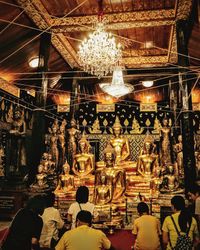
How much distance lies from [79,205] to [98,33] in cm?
344

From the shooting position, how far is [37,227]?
1823 millimetres

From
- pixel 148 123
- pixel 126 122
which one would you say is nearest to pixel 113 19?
pixel 126 122

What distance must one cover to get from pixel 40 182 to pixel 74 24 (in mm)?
3650

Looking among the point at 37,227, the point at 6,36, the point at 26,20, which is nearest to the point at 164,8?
the point at 26,20

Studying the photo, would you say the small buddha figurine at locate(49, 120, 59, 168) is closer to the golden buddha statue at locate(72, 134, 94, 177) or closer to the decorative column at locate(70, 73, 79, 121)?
the golden buddha statue at locate(72, 134, 94, 177)

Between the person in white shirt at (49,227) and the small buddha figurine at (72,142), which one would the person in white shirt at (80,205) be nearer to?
the person in white shirt at (49,227)

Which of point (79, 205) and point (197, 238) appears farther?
point (79, 205)

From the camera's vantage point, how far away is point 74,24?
6379 millimetres

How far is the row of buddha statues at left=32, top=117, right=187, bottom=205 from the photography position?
17.2 ft

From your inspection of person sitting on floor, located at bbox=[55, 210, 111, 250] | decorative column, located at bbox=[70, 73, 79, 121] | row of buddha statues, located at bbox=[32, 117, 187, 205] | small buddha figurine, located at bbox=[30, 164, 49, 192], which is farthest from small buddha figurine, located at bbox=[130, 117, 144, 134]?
person sitting on floor, located at bbox=[55, 210, 111, 250]

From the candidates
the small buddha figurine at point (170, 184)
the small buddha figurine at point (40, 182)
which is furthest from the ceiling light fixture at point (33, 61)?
the small buddha figurine at point (170, 184)

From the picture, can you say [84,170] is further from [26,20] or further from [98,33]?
[26,20]

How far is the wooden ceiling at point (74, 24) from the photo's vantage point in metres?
5.84

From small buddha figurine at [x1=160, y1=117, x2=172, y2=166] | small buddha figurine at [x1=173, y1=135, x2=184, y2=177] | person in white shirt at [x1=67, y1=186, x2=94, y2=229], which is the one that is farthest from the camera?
small buddha figurine at [x1=160, y1=117, x2=172, y2=166]
